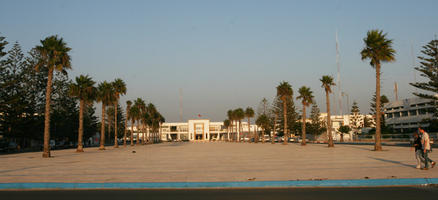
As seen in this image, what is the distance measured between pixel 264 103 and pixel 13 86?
73674 millimetres

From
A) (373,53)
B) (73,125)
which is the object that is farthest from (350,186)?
(73,125)

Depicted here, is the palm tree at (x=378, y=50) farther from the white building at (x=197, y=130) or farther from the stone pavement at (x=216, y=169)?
the white building at (x=197, y=130)

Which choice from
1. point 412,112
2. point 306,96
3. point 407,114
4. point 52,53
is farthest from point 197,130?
point 52,53

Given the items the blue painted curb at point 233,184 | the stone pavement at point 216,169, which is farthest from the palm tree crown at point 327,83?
the blue painted curb at point 233,184

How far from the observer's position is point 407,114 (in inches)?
3725

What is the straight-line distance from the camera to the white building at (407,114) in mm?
86812

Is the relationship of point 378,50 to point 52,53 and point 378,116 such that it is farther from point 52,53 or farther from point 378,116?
point 52,53

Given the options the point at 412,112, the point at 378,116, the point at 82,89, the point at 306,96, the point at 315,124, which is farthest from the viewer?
the point at 315,124

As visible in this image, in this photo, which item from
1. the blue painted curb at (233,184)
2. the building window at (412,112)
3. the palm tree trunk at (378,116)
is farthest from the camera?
the building window at (412,112)

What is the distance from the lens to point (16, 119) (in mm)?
58875

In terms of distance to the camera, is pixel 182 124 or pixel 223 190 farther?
pixel 182 124

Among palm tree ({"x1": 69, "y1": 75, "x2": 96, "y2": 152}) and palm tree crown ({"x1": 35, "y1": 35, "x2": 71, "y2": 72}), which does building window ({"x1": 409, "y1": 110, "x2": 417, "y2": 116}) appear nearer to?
palm tree ({"x1": 69, "y1": 75, "x2": 96, "y2": 152})

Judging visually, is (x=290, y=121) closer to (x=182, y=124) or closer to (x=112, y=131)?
(x=112, y=131)

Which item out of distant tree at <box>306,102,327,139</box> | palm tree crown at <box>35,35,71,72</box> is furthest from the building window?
palm tree crown at <box>35,35,71,72</box>
